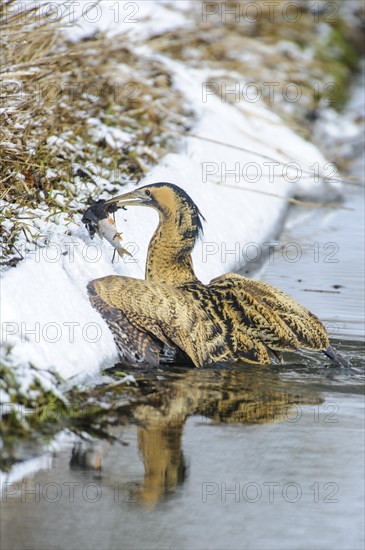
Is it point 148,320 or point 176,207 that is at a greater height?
point 176,207

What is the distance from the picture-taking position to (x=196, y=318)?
24.3ft

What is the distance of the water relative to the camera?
4.90m

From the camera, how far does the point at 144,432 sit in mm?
6066

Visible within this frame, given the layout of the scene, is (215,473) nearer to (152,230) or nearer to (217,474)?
(217,474)

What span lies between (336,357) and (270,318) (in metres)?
0.49

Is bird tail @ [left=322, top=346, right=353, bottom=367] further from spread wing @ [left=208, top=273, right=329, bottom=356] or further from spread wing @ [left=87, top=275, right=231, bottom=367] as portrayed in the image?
spread wing @ [left=87, top=275, right=231, bottom=367]

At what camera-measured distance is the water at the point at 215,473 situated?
490 cm

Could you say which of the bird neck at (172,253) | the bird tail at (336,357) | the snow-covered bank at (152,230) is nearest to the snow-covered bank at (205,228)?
the snow-covered bank at (152,230)

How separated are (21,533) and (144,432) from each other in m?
1.36

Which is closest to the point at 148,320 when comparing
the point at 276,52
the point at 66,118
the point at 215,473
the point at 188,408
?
the point at 188,408

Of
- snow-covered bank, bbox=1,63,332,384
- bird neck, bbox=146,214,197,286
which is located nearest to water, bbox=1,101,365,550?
snow-covered bank, bbox=1,63,332,384

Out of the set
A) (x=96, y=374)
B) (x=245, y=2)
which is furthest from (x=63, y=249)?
(x=245, y=2)

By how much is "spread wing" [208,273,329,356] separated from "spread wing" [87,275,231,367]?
248mm

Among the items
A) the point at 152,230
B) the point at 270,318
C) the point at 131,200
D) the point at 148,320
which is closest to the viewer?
the point at 148,320
